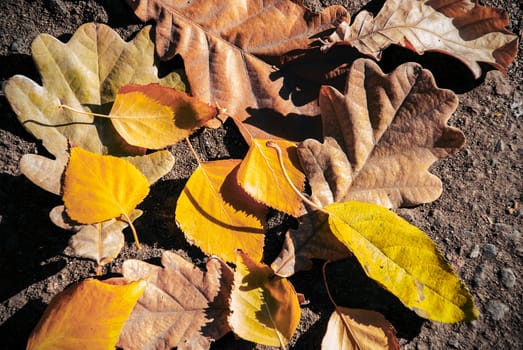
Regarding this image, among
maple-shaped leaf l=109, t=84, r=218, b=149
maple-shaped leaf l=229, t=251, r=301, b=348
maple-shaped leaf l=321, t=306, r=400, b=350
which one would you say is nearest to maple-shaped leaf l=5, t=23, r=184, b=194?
maple-shaped leaf l=109, t=84, r=218, b=149

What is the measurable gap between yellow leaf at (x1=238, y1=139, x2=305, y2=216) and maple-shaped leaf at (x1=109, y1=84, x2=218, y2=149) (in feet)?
0.63

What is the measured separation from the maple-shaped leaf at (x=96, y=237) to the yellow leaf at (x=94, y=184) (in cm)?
3

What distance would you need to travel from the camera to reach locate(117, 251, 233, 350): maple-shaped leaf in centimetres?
154

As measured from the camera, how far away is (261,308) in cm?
Answer: 152

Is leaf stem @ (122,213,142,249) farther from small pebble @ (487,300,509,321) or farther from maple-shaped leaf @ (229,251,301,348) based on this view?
small pebble @ (487,300,509,321)

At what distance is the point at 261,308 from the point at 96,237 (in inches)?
21.6

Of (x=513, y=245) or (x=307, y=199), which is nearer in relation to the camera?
(x=307, y=199)

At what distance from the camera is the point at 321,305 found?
5.41ft

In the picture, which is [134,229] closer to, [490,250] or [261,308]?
[261,308]

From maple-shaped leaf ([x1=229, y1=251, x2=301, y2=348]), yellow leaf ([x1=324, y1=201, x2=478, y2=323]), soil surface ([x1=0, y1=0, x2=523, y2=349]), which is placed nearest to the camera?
yellow leaf ([x1=324, y1=201, x2=478, y2=323])

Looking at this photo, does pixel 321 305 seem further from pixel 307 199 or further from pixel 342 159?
pixel 342 159

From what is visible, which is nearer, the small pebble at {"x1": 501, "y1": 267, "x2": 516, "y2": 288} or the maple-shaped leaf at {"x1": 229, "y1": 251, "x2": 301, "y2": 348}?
the maple-shaped leaf at {"x1": 229, "y1": 251, "x2": 301, "y2": 348}

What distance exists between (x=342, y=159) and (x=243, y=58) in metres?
0.46

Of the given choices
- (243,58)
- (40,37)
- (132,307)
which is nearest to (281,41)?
(243,58)
